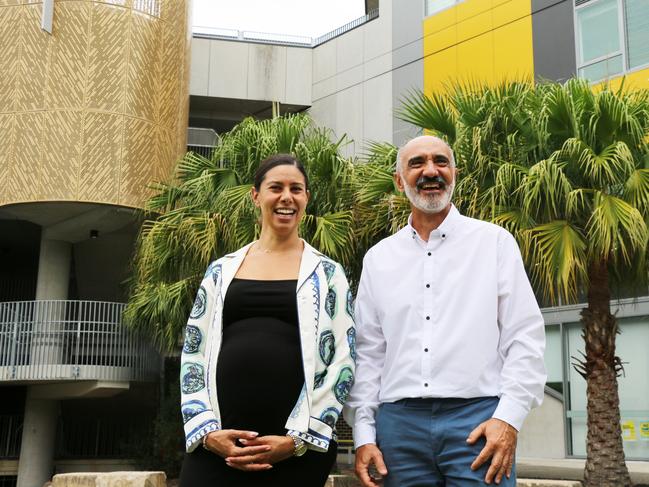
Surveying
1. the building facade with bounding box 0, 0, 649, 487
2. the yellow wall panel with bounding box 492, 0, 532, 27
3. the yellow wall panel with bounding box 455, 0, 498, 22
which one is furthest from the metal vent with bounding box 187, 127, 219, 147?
the yellow wall panel with bounding box 492, 0, 532, 27

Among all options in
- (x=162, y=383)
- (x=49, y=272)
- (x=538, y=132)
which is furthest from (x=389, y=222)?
(x=49, y=272)

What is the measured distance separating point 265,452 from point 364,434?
352 mm

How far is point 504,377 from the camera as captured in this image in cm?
264

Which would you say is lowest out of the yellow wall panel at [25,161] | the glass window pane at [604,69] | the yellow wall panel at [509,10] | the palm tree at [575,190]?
the palm tree at [575,190]

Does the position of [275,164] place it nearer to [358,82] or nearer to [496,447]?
[496,447]

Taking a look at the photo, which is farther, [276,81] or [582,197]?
[276,81]

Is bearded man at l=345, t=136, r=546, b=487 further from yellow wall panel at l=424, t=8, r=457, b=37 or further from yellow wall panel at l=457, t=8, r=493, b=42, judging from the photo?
yellow wall panel at l=424, t=8, r=457, b=37

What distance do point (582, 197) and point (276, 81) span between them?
16.9 metres

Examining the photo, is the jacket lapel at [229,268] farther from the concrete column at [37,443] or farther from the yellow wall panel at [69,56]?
the concrete column at [37,443]

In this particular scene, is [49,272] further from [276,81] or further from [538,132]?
[538,132]

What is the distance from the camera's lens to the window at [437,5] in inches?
822

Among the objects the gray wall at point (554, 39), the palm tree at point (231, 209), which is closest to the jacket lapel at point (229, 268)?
the palm tree at point (231, 209)

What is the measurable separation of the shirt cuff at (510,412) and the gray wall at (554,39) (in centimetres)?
1608

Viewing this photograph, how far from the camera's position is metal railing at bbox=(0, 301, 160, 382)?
637 inches
